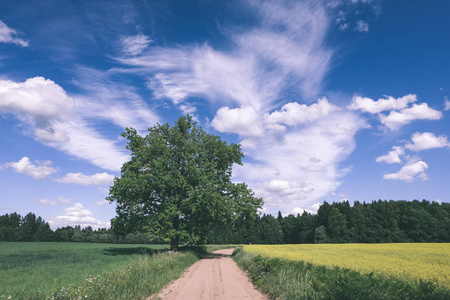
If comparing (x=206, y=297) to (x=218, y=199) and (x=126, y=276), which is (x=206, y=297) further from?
(x=218, y=199)

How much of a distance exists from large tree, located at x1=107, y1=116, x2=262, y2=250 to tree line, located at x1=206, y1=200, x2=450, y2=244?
33.1 metres

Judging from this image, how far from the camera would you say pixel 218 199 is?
24.1m

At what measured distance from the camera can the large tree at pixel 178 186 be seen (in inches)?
923

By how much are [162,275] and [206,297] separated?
3.75 meters

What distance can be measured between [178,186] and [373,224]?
6889 cm

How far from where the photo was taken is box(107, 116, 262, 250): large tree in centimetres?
2345

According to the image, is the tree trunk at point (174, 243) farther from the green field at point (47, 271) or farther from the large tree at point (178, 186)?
the green field at point (47, 271)

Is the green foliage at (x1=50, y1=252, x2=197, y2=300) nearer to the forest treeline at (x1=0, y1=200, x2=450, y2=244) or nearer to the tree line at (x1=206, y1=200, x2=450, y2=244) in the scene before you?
the forest treeline at (x1=0, y1=200, x2=450, y2=244)

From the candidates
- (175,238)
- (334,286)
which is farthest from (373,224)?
(334,286)

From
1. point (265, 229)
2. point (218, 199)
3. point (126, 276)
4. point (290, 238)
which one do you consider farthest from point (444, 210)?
point (126, 276)

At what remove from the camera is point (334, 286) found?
7.04 meters

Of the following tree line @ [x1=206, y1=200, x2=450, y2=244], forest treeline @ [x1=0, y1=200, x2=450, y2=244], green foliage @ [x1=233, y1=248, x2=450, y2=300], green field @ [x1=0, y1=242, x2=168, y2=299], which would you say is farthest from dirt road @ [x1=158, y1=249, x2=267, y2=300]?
tree line @ [x1=206, y1=200, x2=450, y2=244]

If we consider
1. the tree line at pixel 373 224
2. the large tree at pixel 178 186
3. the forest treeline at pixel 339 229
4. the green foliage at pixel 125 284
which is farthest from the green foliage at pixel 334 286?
the tree line at pixel 373 224

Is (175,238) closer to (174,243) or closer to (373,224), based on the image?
(174,243)
